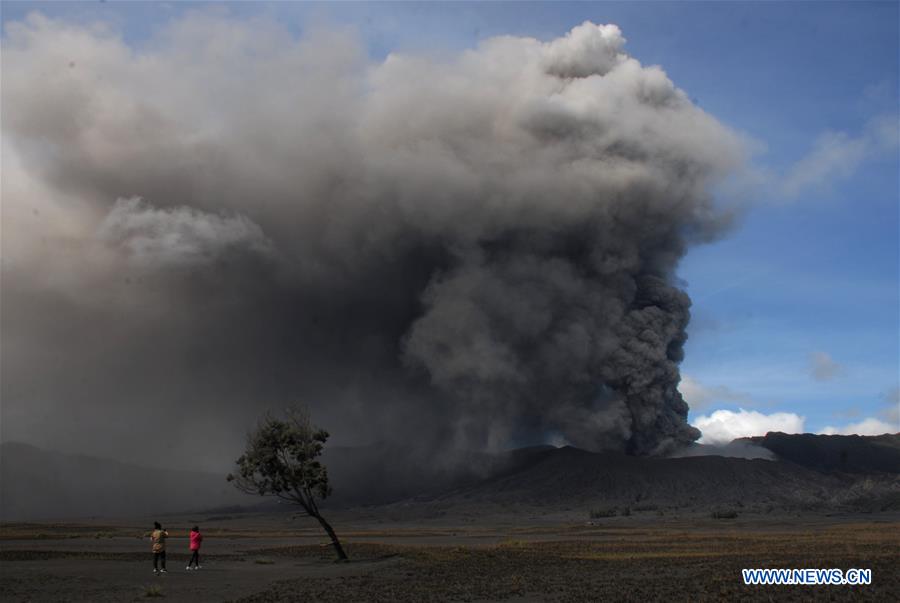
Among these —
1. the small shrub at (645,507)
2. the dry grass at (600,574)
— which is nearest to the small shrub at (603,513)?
the small shrub at (645,507)

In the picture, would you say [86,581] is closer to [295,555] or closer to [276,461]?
[276,461]

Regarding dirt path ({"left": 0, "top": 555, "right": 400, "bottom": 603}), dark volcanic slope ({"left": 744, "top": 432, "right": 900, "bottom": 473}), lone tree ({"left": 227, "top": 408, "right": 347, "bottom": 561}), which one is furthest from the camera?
dark volcanic slope ({"left": 744, "top": 432, "right": 900, "bottom": 473})

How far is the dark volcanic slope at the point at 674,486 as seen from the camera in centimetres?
13712

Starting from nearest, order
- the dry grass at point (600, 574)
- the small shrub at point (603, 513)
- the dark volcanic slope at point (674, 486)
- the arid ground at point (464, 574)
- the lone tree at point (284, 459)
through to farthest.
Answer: the dry grass at point (600, 574) → the arid ground at point (464, 574) → the lone tree at point (284, 459) → the small shrub at point (603, 513) → the dark volcanic slope at point (674, 486)

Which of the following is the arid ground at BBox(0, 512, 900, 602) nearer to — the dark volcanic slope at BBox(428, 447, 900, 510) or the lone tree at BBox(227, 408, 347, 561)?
the lone tree at BBox(227, 408, 347, 561)

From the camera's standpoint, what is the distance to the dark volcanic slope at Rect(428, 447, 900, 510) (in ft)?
450

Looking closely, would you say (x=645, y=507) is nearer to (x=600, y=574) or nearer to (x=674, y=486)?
(x=674, y=486)

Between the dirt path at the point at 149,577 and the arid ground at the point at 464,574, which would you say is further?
the dirt path at the point at 149,577

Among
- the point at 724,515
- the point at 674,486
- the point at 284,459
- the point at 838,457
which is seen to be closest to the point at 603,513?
the point at 724,515

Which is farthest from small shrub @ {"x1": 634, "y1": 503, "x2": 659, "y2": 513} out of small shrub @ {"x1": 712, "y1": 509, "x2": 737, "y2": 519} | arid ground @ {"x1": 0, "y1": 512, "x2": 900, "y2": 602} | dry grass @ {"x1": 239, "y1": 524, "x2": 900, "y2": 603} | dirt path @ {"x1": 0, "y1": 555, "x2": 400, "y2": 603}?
dirt path @ {"x1": 0, "y1": 555, "x2": 400, "y2": 603}

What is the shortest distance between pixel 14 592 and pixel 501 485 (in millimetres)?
143998

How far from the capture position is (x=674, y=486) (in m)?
144

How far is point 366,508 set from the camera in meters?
169

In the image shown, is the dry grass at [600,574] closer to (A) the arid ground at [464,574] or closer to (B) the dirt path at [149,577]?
(A) the arid ground at [464,574]
